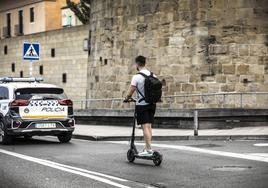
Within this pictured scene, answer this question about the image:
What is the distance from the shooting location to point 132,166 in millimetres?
11797

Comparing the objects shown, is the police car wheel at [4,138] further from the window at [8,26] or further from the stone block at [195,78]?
the window at [8,26]

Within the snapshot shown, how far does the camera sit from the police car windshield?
1672 cm

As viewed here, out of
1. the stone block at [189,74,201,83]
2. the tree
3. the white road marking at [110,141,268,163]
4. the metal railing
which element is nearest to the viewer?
the white road marking at [110,141,268,163]

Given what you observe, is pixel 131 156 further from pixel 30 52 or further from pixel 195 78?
pixel 195 78

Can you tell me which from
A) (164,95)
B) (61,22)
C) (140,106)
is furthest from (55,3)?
(140,106)

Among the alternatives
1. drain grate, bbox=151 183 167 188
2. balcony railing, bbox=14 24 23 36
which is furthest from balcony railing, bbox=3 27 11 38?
drain grate, bbox=151 183 167 188

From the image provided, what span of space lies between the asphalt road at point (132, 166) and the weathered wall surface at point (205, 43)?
7931 millimetres

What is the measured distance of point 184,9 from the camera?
24172 millimetres

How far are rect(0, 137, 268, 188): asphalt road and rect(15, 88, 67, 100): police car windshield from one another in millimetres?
1297

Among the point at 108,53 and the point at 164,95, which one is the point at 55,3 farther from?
the point at 164,95

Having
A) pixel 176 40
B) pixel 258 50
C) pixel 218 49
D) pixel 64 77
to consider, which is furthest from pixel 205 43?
pixel 64 77

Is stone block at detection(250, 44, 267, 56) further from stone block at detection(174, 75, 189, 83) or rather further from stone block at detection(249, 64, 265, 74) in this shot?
stone block at detection(174, 75, 189, 83)

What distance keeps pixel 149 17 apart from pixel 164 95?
2.89 m

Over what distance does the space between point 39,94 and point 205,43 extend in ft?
28.0
